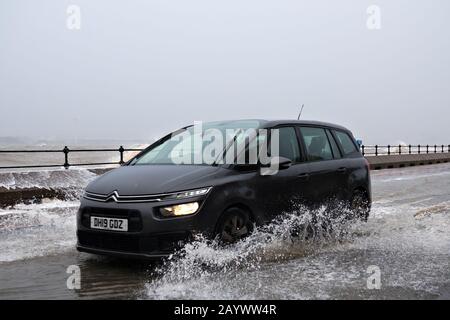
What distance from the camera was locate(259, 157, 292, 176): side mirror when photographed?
5957mm

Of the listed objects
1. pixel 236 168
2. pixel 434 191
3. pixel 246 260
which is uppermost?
pixel 236 168

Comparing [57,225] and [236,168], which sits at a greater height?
[236,168]

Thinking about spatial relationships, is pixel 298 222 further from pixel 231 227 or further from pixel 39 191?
pixel 39 191

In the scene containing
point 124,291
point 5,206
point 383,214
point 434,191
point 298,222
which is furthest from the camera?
point 434,191

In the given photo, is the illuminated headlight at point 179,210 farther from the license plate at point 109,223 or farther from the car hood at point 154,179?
the license plate at point 109,223

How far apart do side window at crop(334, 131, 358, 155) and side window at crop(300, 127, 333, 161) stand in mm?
426

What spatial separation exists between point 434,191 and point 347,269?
9.91 metres

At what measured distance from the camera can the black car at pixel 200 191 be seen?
509cm

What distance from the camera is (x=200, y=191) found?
17.1 ft

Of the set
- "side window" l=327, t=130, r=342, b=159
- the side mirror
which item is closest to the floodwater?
the side mirror

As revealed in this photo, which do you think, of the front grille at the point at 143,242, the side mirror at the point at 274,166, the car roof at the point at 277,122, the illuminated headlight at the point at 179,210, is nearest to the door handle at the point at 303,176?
the side mirror at the point at 274,166

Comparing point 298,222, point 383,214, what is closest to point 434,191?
point 383,214

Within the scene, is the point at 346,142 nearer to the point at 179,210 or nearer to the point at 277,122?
the point at 277,122

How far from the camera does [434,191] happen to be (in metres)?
14.5
